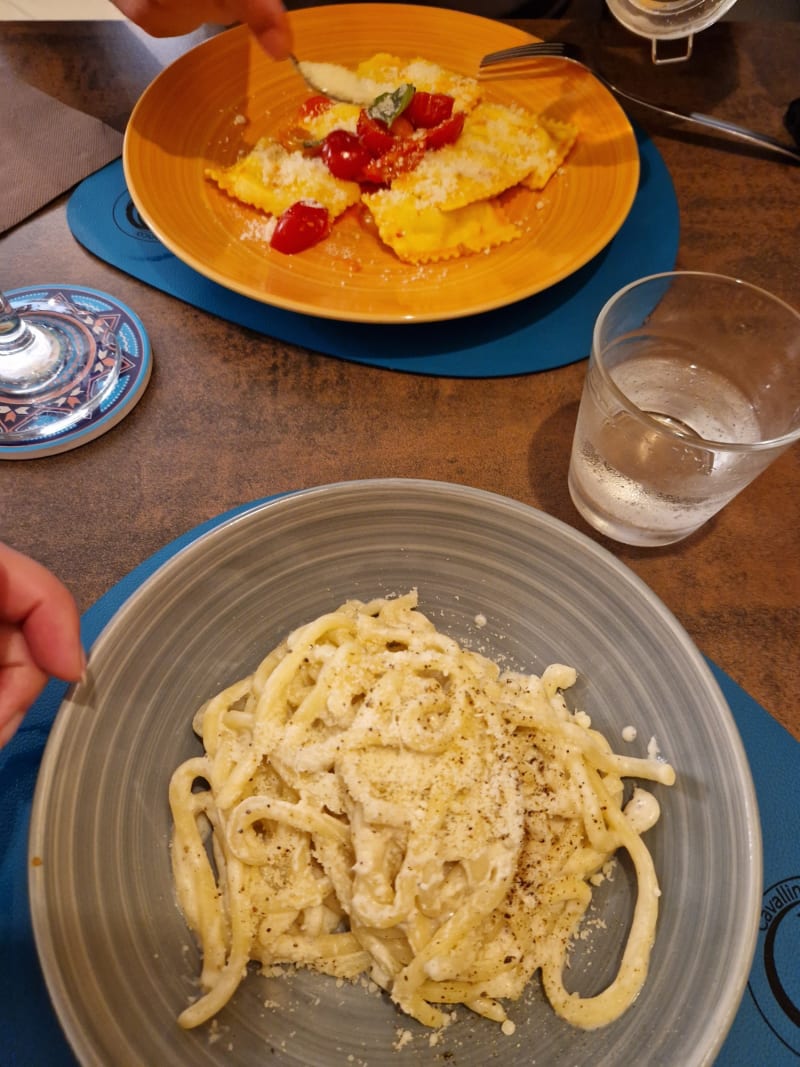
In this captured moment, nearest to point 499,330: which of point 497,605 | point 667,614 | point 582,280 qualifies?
point 582,280

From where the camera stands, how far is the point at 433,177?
2.03 meters

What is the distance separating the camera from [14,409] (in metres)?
1.80

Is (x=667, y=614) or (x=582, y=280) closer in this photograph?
(x=667, y=614)

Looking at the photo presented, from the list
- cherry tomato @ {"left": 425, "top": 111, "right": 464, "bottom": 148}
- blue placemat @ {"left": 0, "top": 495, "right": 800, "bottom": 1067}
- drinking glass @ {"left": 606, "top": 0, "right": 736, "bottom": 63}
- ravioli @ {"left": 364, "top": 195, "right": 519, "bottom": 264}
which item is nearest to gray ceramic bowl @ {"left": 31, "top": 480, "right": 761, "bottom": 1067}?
blue placemat @ {"left": 0, "top": 495, "right": 800, "bottom": 1067}

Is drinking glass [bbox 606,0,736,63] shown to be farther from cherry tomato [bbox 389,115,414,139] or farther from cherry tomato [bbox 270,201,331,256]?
cherry tomato [bbox 270,201,331,256]

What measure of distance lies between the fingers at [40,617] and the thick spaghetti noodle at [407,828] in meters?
0.27

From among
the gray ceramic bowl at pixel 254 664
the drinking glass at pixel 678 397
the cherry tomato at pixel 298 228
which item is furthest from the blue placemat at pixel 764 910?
the cherry tomato at pixel 298 228

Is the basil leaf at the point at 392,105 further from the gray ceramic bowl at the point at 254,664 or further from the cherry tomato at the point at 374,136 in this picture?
the gray ceramic bowl at the point at 254,664

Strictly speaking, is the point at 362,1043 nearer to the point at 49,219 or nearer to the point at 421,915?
the point at 421,915

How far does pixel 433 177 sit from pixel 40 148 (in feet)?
4.15

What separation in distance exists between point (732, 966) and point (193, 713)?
3.03 feet

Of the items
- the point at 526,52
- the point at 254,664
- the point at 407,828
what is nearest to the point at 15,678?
the point at 254,664

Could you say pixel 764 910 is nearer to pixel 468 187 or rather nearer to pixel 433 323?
pixel 433 323

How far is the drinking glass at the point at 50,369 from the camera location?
1783mm
